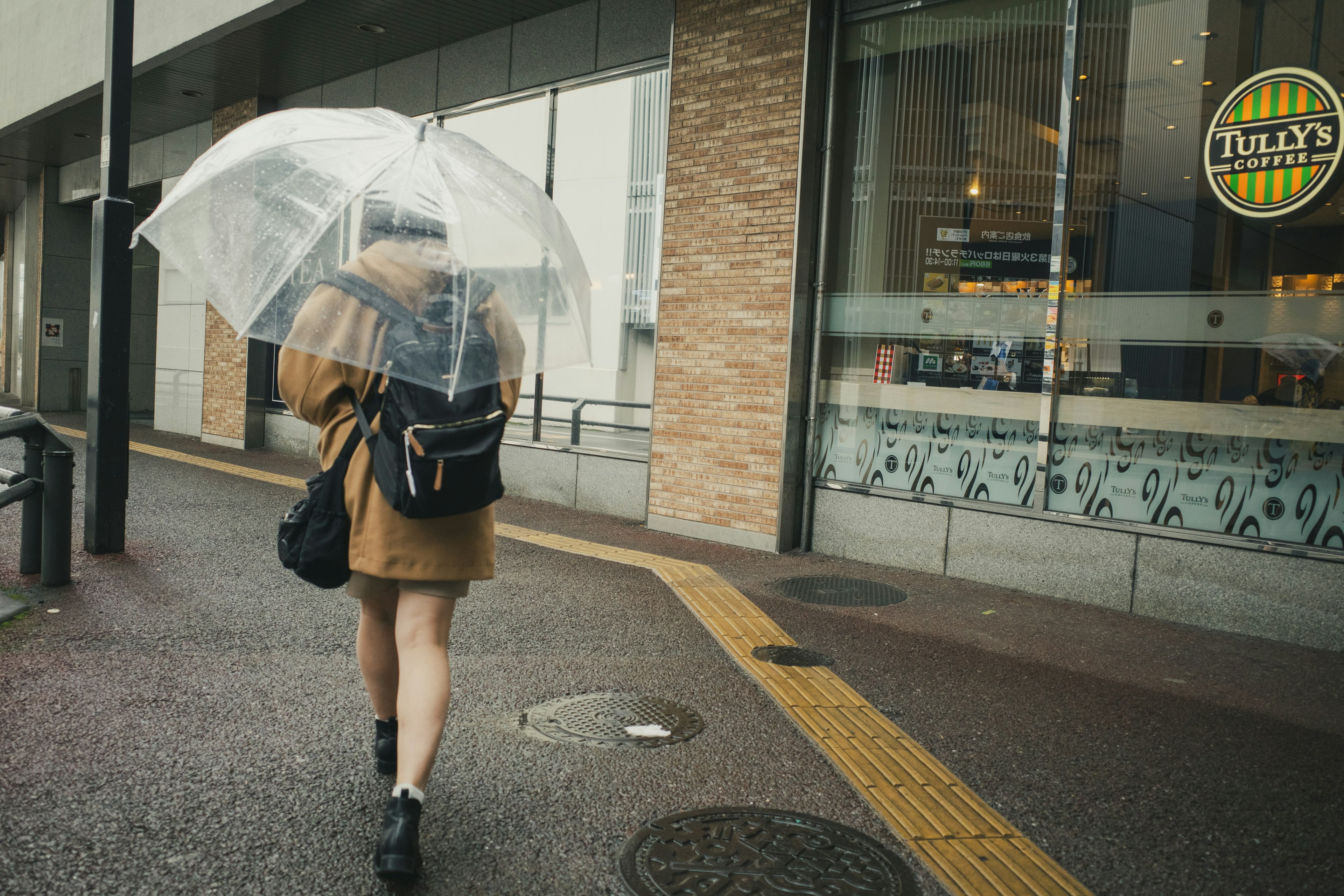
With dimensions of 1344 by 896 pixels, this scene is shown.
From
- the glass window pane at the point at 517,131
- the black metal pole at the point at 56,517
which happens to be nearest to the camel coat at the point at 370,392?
the black metal pole at the point at 56,517

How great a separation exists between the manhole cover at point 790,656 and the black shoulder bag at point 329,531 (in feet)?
8.28

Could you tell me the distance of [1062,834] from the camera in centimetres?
304

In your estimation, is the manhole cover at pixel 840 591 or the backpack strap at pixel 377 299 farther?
the manhole cover at pixel 840 591

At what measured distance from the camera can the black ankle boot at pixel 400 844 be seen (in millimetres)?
2514

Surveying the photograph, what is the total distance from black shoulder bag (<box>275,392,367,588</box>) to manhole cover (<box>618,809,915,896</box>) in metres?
1.14

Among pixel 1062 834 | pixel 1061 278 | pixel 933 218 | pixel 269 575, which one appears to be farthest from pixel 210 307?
pixel 1062 834

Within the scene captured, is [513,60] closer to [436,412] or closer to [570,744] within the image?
[570,744]

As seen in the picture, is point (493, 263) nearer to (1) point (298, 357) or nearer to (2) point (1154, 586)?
(1) point (298, 357)

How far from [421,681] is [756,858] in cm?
106

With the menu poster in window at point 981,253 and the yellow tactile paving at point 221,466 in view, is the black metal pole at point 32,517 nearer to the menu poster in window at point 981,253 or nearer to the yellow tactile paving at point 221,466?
the yellow tactile paving at point 221,466

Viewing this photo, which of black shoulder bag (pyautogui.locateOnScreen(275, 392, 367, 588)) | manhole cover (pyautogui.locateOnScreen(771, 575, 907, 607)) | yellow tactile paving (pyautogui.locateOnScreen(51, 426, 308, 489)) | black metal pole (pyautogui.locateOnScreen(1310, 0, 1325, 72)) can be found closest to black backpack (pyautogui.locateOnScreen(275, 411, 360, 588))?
black shoulder bag (pyautogui.locateOnScreen(275, 392, 367, 588))

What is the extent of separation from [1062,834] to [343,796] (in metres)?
2.20

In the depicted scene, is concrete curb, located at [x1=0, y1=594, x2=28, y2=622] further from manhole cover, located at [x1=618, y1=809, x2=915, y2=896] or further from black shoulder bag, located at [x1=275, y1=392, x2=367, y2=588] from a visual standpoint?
manhole cover, located at [x1=618, y1=809, x2=915, y2=896]

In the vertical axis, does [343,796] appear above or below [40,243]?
below
